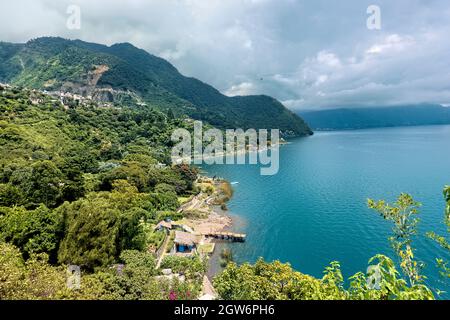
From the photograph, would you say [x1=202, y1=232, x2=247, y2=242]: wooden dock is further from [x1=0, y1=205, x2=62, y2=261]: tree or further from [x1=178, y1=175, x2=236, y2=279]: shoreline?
[x1=0, y1=205, x2=62, y2=261]: tree

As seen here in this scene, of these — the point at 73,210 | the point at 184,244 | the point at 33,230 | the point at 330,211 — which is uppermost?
the point at 73,210

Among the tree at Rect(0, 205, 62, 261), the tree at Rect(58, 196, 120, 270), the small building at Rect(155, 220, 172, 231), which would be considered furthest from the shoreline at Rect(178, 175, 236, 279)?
the tree at Rect(0, 205, 62, 261)

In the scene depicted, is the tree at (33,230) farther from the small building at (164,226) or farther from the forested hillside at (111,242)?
the small building at (164,226)

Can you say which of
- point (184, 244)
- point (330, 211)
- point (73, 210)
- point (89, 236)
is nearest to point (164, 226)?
point (184, 244)

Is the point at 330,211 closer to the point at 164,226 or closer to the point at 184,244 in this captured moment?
the point at 184,244

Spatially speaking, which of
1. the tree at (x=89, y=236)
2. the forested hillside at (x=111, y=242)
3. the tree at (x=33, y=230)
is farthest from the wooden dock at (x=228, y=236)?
the tree at (x=33, y=230)

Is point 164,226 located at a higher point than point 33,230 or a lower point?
lower
